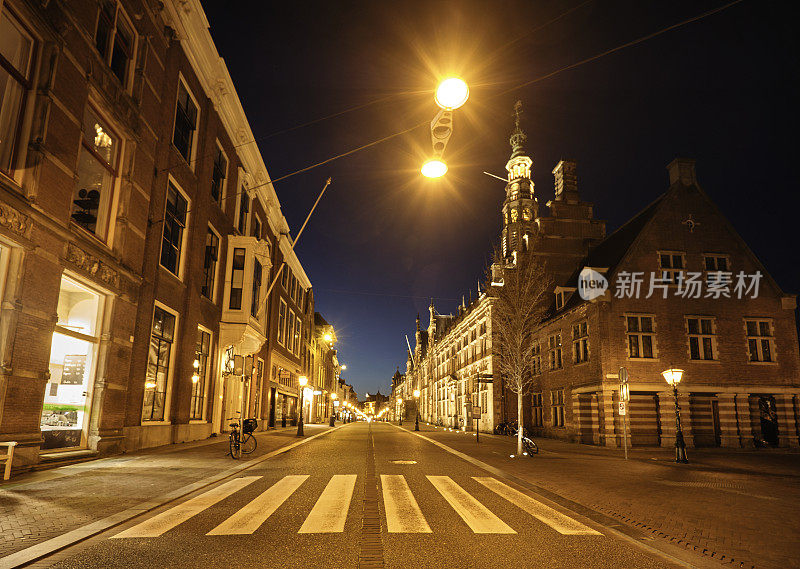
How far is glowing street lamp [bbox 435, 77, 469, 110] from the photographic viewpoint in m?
7.77

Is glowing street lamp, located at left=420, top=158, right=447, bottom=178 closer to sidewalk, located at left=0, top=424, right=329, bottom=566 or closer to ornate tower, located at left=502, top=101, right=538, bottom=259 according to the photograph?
sidewalk, located at left=0, top=424, right=329, bottom=566

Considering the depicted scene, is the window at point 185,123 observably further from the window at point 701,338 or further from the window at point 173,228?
the window at point 701,338

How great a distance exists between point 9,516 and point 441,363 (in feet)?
199

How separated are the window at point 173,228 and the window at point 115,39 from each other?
4292 mm

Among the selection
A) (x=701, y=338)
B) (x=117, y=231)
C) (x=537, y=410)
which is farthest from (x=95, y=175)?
(x=537, y=410)

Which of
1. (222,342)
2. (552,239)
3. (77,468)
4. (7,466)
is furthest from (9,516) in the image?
(552,239)

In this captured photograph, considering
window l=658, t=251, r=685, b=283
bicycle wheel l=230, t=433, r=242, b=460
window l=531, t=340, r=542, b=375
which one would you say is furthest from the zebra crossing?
window l=531, t=340, r=542, b=375

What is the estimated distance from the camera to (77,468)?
11680 mm

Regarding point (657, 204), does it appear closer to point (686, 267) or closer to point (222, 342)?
point (686, 267)

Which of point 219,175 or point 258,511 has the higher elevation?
point 219,175

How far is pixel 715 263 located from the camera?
28.2 m

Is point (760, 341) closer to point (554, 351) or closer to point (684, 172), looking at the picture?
point (684, 172)

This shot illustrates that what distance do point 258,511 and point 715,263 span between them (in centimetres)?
2848

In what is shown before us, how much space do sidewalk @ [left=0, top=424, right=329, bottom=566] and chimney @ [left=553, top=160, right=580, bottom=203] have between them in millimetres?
29949
